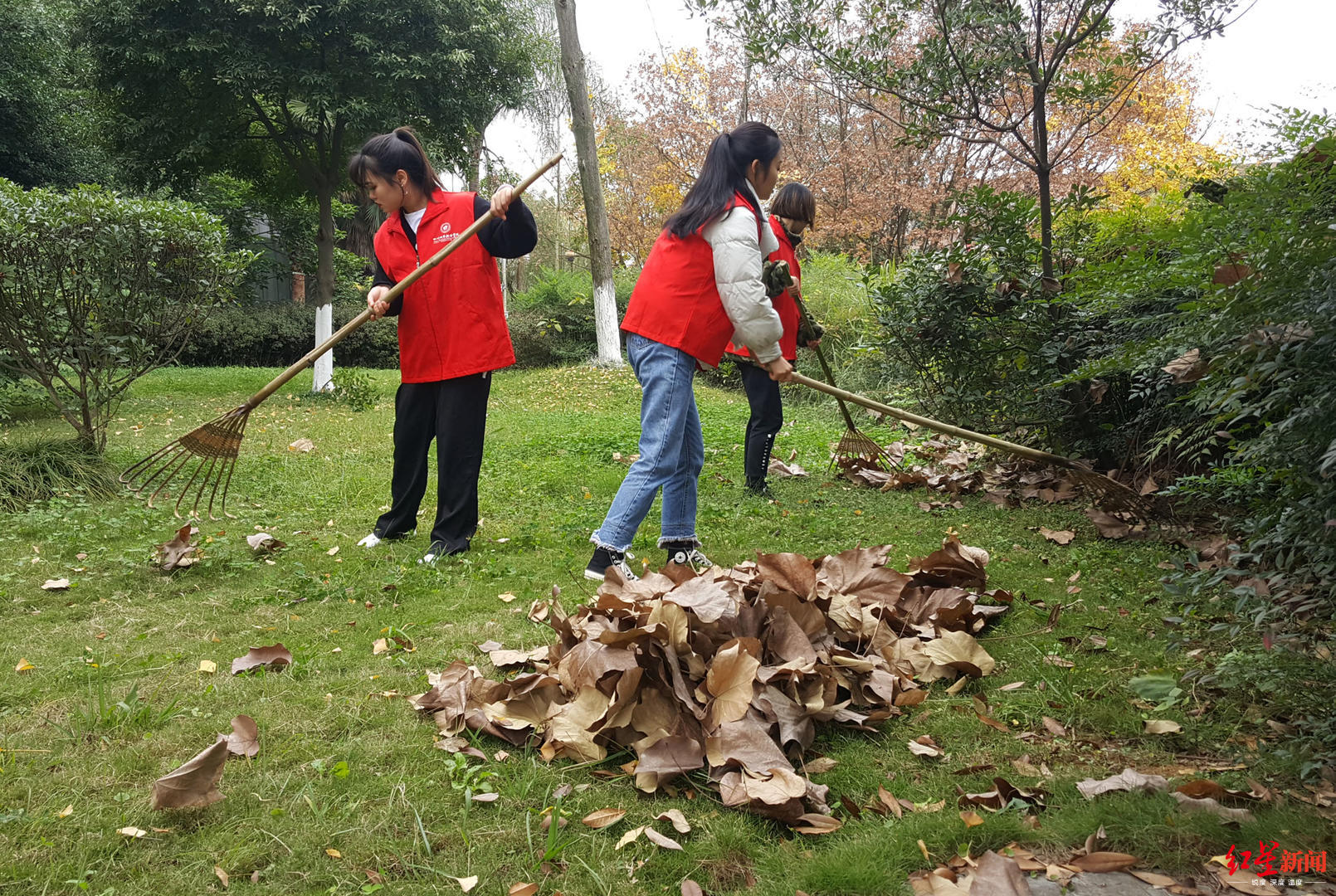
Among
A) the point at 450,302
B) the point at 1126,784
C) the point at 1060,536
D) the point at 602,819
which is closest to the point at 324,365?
the point at 450,302

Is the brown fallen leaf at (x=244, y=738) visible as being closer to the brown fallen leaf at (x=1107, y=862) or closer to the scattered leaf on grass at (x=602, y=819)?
the scattered leaf on grass at (x=602, y=819)

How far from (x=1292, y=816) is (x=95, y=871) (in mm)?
2538

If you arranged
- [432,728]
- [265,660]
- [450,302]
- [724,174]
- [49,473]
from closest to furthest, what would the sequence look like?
[432,728], [265,660], [724,174], [450,302], [49,473]

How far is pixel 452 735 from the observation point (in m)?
2.35

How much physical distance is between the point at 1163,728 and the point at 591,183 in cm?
1311

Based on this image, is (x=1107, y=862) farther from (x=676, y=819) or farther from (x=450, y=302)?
(x=450, y=302)

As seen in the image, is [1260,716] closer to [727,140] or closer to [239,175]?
[727,140]

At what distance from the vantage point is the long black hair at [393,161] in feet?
13.2

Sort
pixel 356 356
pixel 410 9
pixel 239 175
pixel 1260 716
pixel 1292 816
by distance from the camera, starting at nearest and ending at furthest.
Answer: pixel 1292 816, pixel 1260 716, pixel 410 9, pixel 239 175, pixel 356 356

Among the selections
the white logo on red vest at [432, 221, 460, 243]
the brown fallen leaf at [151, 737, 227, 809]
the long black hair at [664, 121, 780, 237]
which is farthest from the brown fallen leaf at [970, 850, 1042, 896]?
the white logo on red vest at [432, 221, 460, 243]

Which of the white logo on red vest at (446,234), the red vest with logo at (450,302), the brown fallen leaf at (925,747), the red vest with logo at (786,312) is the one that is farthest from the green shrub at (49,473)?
the brown fallen leaf at (925,747)

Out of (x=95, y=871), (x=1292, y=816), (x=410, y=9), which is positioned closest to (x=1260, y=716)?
(x=1292, y=816)

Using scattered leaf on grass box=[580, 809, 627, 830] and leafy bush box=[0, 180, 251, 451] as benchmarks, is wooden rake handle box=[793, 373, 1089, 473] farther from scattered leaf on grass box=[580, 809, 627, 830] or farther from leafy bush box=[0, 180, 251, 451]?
leafy bush box=[0, 180, 251, 451]

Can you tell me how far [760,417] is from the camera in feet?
17.7
